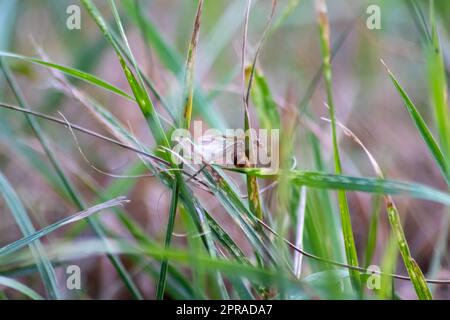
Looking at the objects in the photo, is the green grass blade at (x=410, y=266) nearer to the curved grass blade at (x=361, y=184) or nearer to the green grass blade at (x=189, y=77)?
the curved grass blade at (x=361, y=184)

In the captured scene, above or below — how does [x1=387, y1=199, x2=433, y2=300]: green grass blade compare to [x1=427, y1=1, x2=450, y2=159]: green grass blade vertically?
below

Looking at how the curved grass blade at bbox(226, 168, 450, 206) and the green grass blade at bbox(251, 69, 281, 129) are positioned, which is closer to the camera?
the curved grass blade at bbox(226, 168, 450, 206)

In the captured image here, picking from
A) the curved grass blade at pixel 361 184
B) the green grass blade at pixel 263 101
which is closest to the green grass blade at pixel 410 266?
the curved grass blade at pixel 361 184

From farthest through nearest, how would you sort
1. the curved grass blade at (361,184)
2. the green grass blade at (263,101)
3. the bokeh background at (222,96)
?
1. the bokeh background at (222,96)
2. the green grass blade at (263,101)
3. the curved grass blade at (361,184)

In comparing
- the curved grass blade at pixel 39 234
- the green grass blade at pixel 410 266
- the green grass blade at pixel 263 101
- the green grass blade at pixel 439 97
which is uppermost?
the green grass blade at pixel 263 101

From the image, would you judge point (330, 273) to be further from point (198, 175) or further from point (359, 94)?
point (359, 94)

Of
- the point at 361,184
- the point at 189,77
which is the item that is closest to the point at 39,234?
the point at 189,77

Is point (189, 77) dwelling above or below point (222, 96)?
below

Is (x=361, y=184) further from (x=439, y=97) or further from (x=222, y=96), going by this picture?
(x=222, y=96)

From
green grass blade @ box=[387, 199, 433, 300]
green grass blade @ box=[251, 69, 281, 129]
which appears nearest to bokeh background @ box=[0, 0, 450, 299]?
green grass blade @ box=[251, 69, 281, 129]

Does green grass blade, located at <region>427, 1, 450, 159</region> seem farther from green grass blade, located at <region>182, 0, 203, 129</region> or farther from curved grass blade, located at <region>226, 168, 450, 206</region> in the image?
green grass blade, located at <region>182, 0, 203, 129</region>
